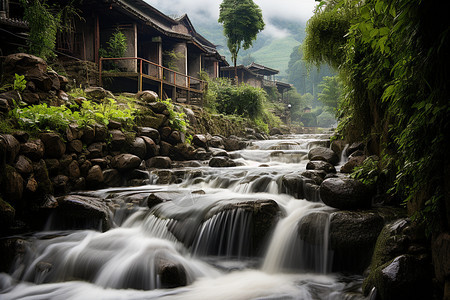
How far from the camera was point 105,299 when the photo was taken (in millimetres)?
3910

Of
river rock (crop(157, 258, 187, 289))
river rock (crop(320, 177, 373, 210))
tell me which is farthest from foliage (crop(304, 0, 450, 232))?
river rock (crop(157, 258, 187, 289))

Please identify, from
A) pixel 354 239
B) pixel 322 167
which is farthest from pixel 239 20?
pixel 354 239

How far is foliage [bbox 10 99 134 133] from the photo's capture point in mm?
6277

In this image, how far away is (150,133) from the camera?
9.81 m

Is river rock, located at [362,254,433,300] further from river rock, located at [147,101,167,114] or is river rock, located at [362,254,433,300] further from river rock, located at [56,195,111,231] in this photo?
river rock, located at [147,101,167,114]

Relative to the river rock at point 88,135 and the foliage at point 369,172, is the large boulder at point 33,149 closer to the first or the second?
the river rock at point 88,135

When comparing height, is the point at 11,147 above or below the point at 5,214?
above

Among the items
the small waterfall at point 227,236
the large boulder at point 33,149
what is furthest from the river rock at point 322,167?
the large boulder at point 33,149

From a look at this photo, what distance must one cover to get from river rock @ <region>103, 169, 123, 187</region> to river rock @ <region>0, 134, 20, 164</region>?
2362 mm

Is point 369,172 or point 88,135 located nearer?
point 369,172

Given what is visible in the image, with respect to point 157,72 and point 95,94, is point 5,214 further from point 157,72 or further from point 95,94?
point 157,72

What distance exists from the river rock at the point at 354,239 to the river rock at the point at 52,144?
230 inches

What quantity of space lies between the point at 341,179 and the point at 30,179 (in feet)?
19.0

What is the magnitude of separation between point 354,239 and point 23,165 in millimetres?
5871
